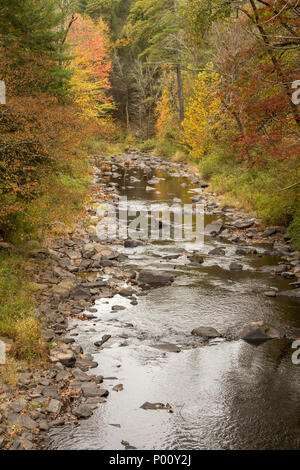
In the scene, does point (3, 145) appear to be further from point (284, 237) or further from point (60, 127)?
point (284, 237)

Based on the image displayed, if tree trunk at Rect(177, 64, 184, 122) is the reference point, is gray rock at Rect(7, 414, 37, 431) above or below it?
below

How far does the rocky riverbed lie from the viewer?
6152 millimetres

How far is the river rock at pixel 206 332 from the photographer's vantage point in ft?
29.6

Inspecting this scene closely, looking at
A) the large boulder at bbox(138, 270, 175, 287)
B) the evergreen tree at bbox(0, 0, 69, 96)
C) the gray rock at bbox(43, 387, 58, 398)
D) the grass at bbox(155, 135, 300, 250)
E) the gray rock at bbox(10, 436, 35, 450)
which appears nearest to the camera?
the gray rock at bbox(10, 436, 35, 450)

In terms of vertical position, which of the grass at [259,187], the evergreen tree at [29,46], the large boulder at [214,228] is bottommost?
the large boulder at [214,228]

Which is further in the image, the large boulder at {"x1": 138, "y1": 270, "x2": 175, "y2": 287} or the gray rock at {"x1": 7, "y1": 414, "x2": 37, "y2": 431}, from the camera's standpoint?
the large boulder at {"x1": 138, "y1": 270, "x2": 175, "y2": 287}

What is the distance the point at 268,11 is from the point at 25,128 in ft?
21.3

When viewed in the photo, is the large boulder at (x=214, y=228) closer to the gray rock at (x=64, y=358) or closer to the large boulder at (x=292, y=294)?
the large boulder at (x=292, y=294)

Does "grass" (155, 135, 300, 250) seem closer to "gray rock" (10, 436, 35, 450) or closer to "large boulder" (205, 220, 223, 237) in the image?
"large boulder" (205, 220, 223, 237)

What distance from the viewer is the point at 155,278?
1205cm

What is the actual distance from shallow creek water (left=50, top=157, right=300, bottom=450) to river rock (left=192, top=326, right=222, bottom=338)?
16cm

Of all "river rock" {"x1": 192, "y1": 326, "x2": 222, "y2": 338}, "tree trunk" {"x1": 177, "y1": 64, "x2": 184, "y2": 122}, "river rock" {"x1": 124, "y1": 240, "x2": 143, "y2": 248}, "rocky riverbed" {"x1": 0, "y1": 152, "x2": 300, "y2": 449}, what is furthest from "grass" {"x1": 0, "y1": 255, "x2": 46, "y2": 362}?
"tree trunk" {"x1": 177, "y1": 64, "x2": 184, "y2": 122}

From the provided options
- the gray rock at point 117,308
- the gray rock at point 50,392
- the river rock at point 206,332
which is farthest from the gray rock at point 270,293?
the gray rock at point 50,392

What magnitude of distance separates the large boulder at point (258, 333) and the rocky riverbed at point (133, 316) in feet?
0.07
